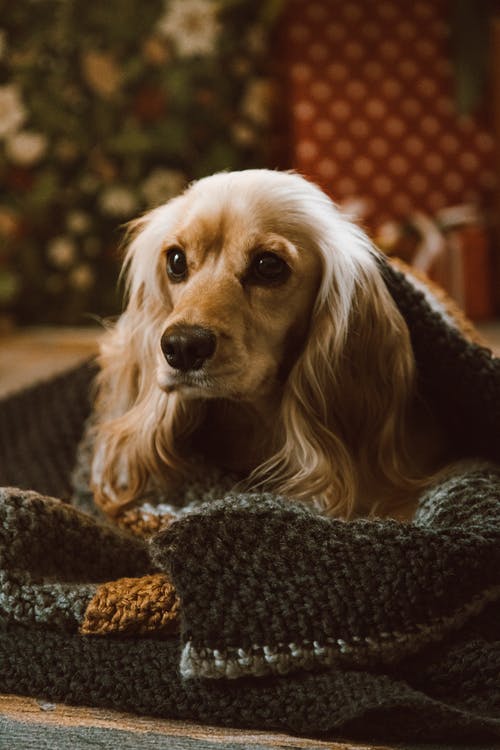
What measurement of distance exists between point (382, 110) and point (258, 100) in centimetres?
54

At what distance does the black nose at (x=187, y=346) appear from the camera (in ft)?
3.46

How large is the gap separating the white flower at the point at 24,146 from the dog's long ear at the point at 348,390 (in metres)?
2.80

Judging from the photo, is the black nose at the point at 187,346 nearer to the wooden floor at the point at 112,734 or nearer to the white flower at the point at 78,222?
the wooden floor at the point at 112,734

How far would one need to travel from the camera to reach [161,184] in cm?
380

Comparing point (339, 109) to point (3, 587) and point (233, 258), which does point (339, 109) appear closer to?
point (233, 258)

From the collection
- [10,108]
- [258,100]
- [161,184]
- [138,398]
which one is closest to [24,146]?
[10,108]

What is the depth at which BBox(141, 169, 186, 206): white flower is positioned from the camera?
12.5 feet

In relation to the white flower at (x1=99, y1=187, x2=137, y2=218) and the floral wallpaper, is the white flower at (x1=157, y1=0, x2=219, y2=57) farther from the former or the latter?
the white flower at (x1=99, y1=187, x2=137, y2=218)

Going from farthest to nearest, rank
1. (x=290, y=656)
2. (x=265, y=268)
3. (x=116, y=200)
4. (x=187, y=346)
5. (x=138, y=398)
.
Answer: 1. (x=116, y=200)
2. (x=138, y=398)
3. (x=265, y=268)
4. (x=187, y=346)
5. (x=290, y=656)

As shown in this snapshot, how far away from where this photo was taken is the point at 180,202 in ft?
4.34

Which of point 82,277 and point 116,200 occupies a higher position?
point 116,200

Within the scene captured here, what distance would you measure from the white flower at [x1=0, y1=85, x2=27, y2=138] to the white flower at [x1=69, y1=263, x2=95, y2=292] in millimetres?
656

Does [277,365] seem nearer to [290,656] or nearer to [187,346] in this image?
[187,346]

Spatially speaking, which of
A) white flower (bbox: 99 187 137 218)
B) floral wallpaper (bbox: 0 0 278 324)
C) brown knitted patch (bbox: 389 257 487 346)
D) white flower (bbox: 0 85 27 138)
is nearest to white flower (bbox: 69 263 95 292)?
floral wallpaper (bbox: 0 0 278 324)
